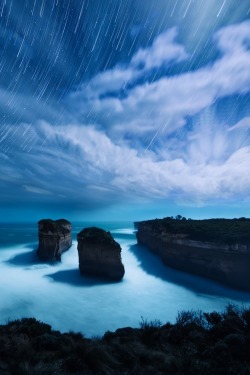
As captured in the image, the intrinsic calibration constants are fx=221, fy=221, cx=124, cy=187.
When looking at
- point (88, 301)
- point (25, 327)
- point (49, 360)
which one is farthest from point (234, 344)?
point (88, 301)

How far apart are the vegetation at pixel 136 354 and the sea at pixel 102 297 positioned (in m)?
8.89

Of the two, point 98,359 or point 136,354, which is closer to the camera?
point 98,359

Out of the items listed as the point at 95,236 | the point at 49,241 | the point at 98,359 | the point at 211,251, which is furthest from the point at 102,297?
the point at 49,241

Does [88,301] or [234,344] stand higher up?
[234,344]

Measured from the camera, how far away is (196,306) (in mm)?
24328

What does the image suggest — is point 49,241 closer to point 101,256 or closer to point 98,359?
point 101,256

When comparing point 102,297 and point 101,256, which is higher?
point 101,256

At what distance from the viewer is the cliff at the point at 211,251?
96.3ft

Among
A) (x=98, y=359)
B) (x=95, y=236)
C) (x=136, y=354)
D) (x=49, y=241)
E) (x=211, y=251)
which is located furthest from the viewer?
Result: (x=49, y=241)

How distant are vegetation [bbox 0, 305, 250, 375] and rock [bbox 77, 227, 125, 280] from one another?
60.0 feet

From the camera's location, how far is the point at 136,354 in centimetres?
920

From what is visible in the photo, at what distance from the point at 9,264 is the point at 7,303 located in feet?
66.2

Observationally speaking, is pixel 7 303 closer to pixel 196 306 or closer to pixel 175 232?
pixel 196 306

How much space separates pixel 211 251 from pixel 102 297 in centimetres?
1685
